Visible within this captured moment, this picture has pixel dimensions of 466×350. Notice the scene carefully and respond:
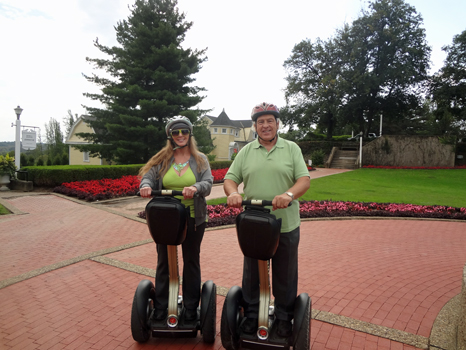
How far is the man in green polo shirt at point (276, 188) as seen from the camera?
7.98 ft

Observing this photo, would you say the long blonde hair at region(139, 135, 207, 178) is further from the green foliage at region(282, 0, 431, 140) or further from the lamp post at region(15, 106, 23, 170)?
the green foliage at region(282, 0, 431, 140)

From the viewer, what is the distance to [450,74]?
2878cm

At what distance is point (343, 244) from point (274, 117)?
13.7 ft

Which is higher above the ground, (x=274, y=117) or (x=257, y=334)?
(x=274, y=117)

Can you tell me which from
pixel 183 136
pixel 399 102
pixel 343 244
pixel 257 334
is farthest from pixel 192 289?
pixel 399 102

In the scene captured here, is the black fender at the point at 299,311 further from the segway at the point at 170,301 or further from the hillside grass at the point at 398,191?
the hillside grass at the point at 398,191

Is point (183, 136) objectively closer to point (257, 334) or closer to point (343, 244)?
point (257, 334)

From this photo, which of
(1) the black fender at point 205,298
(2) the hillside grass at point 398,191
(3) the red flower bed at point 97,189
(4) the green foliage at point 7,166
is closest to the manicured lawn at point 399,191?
(2) the hillside grass at point 398,191

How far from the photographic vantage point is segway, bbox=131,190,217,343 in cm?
243

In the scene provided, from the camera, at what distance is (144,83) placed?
1961cm

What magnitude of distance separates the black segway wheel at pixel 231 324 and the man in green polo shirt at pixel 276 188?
8 cm

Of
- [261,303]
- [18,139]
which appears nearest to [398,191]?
[261,303]

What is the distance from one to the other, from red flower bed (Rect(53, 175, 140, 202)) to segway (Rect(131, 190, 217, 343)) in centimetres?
886

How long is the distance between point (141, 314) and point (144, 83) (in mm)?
18791
